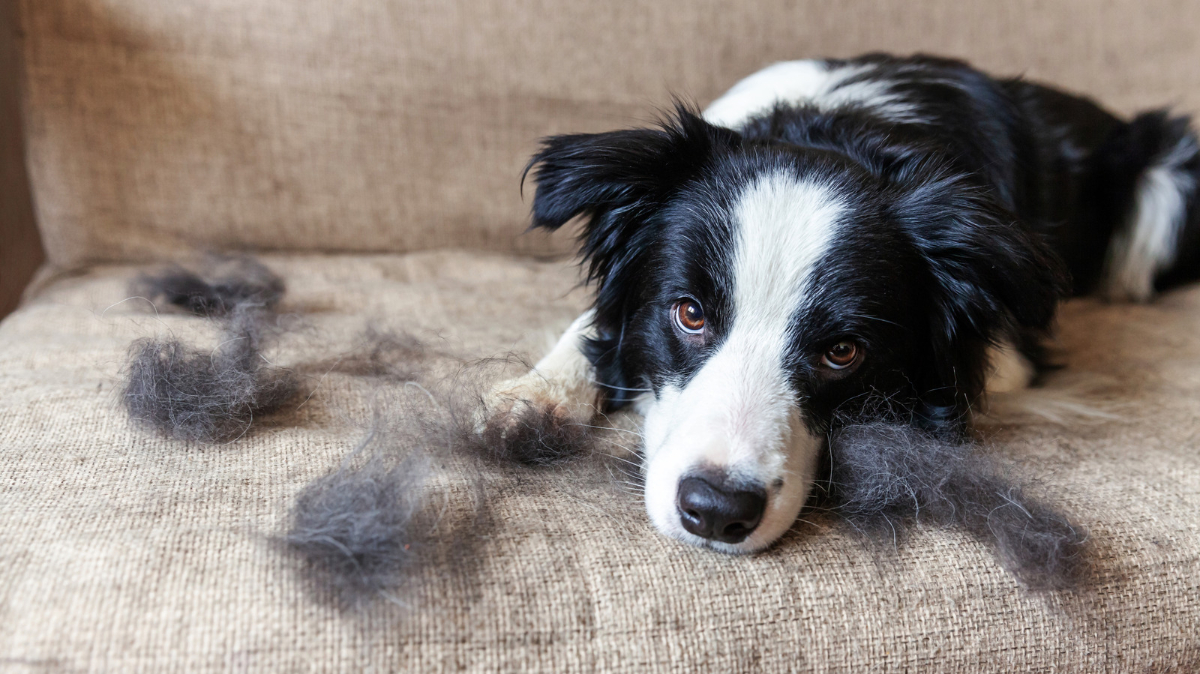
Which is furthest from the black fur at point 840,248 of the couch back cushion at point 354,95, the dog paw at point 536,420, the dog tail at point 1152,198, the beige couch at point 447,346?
the dog tail at point 1152,198

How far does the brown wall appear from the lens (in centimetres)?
228

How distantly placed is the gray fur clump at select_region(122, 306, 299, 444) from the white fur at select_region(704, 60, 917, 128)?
114cm

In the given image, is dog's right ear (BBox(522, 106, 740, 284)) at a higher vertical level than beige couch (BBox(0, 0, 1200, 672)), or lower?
higher

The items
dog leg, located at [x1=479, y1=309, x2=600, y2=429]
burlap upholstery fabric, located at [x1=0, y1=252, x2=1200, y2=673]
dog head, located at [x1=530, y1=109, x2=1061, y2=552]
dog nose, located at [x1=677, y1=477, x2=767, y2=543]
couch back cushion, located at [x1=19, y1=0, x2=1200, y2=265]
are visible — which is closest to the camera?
burlap upholstery fabric, located at [x1=0, y1=252, x2=1200, y2=673]

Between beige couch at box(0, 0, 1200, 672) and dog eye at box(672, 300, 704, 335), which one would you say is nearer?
beige couch at box(0, 0, 1200, 672)

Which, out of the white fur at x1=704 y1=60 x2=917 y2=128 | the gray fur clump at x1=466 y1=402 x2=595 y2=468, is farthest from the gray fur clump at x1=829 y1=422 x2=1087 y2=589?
the white fur at x1=704 y1=60 x2=917 y2=128

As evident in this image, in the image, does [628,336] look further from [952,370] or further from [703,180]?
[952,370]

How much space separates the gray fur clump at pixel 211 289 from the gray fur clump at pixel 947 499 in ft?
4.20

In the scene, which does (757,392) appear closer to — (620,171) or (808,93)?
(620,171)

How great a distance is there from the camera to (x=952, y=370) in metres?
1.48

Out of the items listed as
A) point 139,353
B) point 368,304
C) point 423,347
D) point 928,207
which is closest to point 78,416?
point 139,353

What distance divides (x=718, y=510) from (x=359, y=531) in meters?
0.46

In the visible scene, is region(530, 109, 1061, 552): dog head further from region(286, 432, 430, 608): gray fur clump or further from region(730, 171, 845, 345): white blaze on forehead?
region(286, 432, 430, 608): gray fur clump

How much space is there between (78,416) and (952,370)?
147cm
